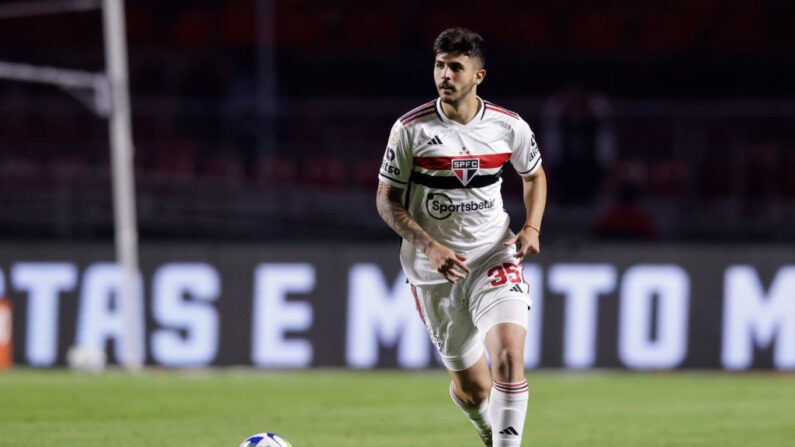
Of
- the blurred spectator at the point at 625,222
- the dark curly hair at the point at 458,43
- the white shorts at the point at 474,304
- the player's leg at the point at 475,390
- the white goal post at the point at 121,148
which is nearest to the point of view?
the dark curly hair at the point at 458,43

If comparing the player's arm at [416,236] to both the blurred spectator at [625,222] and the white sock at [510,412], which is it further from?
the blurred spectator at [625,222]

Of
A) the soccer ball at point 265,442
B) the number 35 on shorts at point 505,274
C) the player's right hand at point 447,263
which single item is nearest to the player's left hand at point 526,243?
the number 35 on shorts at point 505,274

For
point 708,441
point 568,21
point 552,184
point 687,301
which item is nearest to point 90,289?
point 552,184

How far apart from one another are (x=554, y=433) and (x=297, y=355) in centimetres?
584

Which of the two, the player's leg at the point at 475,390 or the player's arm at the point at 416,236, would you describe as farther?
the player's leg at the point at 475,390

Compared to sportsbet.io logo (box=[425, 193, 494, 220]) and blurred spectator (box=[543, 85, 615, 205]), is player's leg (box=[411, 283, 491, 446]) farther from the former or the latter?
blurred spectator (box=[543, 85, 615, 205])

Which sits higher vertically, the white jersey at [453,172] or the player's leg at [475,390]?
the white jersey at [453,172]

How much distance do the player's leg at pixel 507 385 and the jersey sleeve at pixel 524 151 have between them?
1009 mm

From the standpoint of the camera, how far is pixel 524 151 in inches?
255

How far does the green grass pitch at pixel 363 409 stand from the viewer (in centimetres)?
812

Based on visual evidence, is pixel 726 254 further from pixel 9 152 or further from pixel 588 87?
pixel 9 152

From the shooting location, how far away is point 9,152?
16141 mm

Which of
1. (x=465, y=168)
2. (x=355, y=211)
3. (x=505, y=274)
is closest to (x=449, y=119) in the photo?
(x=465, y=168)

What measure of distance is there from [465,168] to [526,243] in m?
0.52
